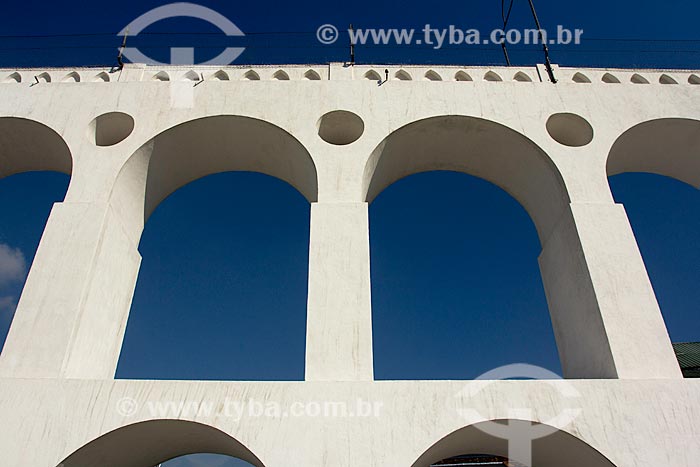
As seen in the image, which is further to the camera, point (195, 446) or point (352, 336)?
point (195, 446)

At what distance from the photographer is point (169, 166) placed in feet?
29.1

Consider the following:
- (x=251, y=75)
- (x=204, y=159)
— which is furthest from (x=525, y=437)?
(x=251, y=75)

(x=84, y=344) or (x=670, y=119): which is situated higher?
(x=670, y=119)

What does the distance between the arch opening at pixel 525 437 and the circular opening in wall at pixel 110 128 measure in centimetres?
668

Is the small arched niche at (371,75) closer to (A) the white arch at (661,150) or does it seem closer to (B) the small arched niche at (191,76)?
(B) the small arched niche at (191,76)

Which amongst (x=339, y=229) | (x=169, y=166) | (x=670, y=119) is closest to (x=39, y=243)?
(x=169, y=166)

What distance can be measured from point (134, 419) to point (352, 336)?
2.66 meters

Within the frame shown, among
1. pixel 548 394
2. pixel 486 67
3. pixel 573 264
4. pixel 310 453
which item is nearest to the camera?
pixel 310 453

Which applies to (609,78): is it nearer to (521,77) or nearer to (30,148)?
(521,77)

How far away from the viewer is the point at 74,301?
265 inches

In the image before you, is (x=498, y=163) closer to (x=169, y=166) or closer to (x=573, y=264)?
(x=573, y=264)

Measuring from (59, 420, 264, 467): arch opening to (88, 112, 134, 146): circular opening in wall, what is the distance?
15.7 feet

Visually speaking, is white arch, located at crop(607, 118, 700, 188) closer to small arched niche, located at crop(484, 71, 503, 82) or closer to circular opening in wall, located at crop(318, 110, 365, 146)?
small arched niche, located at crop(484, 71, 503, 82)

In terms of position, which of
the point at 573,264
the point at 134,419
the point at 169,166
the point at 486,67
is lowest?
the point at 134,419
